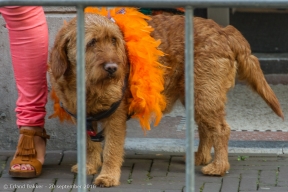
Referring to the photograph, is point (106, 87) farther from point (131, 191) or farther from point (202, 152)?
point (202, 152)

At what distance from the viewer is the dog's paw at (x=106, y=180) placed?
14.6ft

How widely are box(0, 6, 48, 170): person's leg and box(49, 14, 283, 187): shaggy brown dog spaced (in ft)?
0.66

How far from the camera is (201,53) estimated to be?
4.67m

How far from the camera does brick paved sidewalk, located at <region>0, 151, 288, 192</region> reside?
4.44 meters

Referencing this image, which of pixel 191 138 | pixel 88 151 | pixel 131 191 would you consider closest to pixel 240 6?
pixel 191 138

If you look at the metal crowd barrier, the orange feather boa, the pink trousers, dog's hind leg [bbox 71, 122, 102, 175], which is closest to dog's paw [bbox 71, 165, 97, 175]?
dog's hind leg [bbox 71, 122, 102, 175]

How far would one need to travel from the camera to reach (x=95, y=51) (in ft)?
14.0

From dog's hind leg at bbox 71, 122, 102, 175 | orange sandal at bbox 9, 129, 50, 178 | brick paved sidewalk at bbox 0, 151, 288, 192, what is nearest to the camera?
brick paved sidewalk at bbox 0, 151, 288, 192

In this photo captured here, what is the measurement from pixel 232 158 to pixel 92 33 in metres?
1.61

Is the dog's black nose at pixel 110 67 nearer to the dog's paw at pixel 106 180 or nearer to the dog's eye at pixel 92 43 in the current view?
the dog's eye at pixel 92 43

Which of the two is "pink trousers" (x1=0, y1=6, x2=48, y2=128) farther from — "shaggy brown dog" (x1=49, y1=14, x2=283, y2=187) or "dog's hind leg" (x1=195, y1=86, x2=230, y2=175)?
"dog's hind leg" (x1=195, y1=86, x2=230, y2=175)

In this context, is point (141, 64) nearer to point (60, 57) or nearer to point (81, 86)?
point (60, 57)

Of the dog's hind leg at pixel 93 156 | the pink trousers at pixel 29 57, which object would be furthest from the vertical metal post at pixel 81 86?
the dog's hind leg at pixel 93 156

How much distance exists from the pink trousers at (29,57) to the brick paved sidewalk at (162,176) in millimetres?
429
